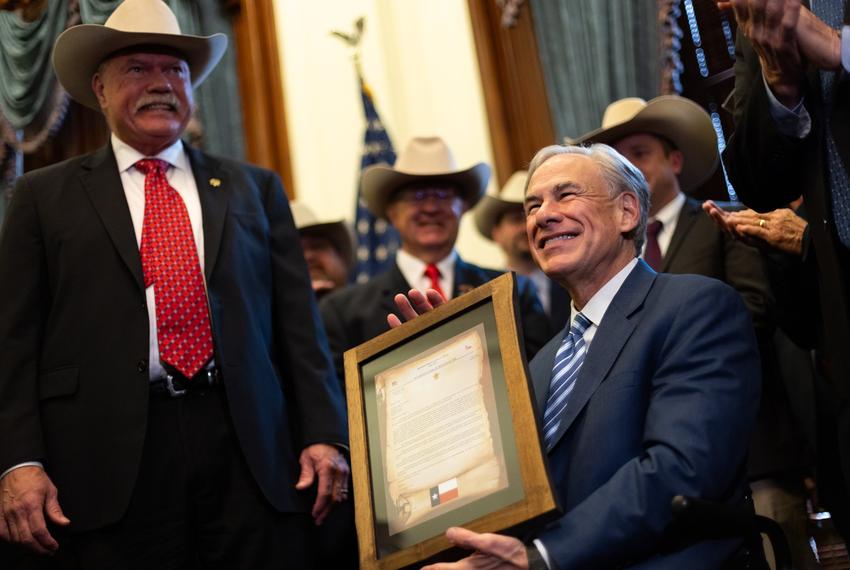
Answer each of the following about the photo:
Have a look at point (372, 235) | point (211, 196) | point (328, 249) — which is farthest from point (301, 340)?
point (372, 235)

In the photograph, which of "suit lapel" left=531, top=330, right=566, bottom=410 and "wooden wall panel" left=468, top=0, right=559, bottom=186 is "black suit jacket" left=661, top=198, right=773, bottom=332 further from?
"wooden wall panel" left=468, top=0, right=559, bottom=186

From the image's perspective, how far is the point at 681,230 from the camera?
3613 millimetres

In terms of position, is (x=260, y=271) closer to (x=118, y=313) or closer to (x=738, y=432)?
(x=118, y=313)

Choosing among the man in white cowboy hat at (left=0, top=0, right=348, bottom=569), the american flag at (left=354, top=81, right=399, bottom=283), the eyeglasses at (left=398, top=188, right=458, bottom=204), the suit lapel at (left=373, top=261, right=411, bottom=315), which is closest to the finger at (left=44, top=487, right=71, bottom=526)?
the man in white cowboy hat at (left=0, top=0, right=348, bottom=569)

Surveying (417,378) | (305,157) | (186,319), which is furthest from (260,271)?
(305,157)

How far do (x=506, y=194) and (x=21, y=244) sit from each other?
9.35 feet

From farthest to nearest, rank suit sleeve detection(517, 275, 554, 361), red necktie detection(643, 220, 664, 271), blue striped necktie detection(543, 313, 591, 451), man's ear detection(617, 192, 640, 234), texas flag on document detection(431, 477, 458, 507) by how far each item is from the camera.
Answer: suit sleeve detection(517, 275, 554, 361) < red necktie detection(643, 220, 664, 271) < man's ear detection(617, 192, 640, 234) < blue striped necktie detection(543, 313, 591, 451) < texas flag on document detection(431, 477, 458, 507)

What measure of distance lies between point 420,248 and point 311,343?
1356mm

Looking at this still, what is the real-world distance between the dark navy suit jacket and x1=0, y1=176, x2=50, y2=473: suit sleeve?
1.28 meters

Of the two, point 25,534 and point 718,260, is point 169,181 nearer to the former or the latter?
point 25,534

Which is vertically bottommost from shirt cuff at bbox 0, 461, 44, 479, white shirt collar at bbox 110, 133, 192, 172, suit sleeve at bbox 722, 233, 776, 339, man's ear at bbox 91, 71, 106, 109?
shirt cuff at bbox 0, 461, 44, 479

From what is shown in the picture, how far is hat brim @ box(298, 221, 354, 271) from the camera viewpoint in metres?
5.17

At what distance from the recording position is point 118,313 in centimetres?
287

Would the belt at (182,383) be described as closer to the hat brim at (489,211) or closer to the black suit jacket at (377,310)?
the black suit jacket at (377,310)
